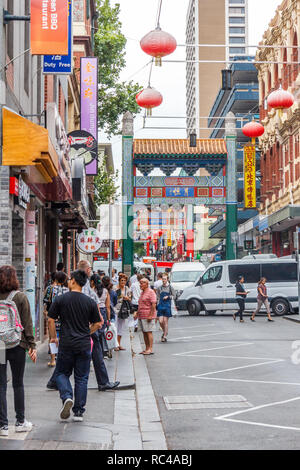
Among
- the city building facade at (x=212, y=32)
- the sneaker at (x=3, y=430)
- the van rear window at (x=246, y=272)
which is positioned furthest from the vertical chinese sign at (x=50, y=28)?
the city building facade at (x=212, y=32)

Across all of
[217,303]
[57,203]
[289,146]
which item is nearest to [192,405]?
[57,203]

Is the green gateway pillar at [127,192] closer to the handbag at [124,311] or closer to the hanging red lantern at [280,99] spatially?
the hanging red lantern at [280,99]

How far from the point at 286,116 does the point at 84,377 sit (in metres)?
31.5

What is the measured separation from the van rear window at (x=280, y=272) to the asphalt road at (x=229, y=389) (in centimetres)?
861

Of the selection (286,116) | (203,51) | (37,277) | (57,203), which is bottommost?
(37,277)

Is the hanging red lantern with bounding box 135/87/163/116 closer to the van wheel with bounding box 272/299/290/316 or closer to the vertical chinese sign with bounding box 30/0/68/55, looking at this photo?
the vertical chinese sign with bounding box 30/0/68/55

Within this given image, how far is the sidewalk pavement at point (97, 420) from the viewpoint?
24.1 feet

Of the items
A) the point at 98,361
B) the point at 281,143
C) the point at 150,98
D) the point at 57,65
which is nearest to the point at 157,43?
the point at 57,65

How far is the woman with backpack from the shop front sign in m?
4.72

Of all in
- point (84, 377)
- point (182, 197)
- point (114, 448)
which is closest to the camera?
point (114, 448)

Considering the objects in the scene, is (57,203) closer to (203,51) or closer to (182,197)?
(182,197)

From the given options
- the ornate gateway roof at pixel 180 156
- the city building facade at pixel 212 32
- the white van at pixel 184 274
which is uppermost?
the city building facade at pixel 212 32

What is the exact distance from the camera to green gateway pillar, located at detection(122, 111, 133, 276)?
40656mm

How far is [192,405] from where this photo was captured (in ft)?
33.1
